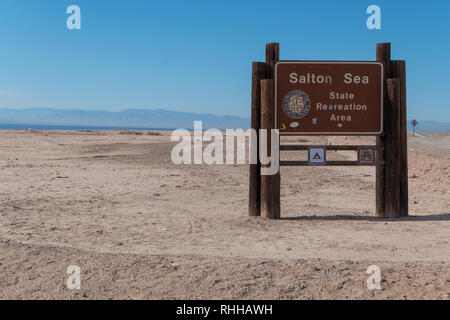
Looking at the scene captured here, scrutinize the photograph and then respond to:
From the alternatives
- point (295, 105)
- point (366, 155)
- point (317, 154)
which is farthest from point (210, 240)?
point (366, 155)

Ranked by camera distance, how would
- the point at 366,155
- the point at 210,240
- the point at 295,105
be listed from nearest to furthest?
the point at 210,240 < the point at 295,105 < the point at 366,155

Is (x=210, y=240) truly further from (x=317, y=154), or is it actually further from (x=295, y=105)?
(x=295, y=105)

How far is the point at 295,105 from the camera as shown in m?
8.10

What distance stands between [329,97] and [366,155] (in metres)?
1.21

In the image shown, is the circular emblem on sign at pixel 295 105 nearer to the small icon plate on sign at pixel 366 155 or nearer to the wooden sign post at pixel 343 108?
the wooden sign post at pixel 343 108

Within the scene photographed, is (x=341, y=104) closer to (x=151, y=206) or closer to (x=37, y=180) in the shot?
(x=151, y=206)

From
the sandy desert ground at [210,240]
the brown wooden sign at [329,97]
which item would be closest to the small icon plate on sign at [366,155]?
the brown wooden sign at [329,97]

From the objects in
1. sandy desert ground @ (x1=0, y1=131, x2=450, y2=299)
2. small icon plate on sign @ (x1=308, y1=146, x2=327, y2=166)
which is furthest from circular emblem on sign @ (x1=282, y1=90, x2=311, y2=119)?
sandy desert ground @ (x1=0, y1=131, x2=450, y2=299)

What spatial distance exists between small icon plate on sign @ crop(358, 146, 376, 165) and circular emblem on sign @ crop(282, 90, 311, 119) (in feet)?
3.90

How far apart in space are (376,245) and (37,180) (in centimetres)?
945

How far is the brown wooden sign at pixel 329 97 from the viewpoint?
8.08m

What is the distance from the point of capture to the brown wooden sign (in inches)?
318
